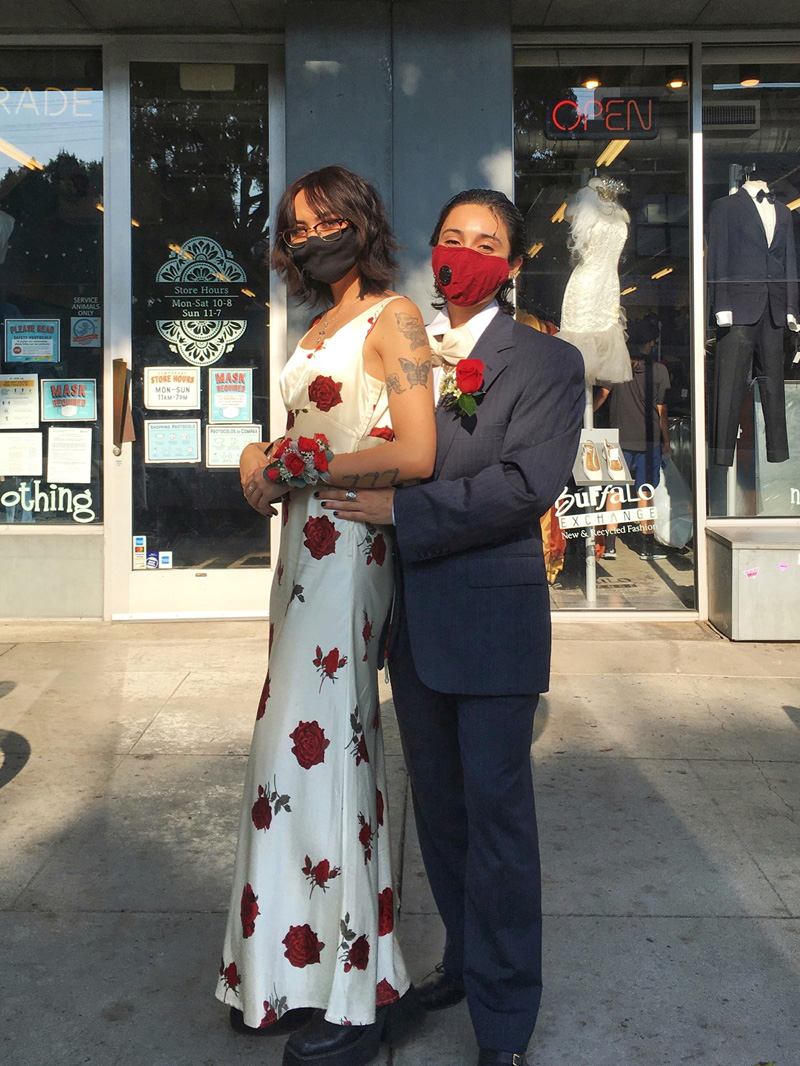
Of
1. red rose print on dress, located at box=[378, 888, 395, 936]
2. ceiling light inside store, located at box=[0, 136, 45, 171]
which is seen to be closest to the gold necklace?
red rose print on dress, located at box=[378, 888, 395, 936]

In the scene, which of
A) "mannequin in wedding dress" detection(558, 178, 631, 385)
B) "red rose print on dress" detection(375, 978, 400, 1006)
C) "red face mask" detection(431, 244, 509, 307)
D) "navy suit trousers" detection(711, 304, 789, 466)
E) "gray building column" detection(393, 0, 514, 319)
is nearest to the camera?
"red face mask" detection(431, 244, 509, 307)

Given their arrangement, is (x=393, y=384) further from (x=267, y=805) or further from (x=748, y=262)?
(x=748, y=262)

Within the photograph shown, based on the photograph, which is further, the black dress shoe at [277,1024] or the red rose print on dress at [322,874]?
the black dress shoe at [277,1024]

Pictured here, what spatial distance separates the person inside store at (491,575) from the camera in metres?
2.28

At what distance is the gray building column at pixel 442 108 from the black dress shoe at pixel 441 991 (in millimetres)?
4683

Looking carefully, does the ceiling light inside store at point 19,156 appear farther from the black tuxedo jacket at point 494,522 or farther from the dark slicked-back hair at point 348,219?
the black tuxedo jacket at point 494,522

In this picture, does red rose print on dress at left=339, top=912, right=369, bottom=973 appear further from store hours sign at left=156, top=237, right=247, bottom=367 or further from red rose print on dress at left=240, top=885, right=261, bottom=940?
store hours sign at left=156, top=237, right=247, bottom=367

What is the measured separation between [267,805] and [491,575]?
726 mm

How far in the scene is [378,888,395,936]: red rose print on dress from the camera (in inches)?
98.0

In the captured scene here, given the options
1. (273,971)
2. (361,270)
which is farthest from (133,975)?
(361,270)

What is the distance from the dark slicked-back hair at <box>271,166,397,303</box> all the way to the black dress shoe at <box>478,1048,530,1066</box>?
1.73m

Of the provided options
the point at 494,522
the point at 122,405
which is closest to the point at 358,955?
the point at 494,522

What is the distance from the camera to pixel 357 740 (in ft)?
7.97

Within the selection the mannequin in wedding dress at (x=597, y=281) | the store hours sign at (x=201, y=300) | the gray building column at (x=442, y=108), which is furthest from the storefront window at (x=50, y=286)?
the mannequin in wedding dress at (x=597, y=281)
